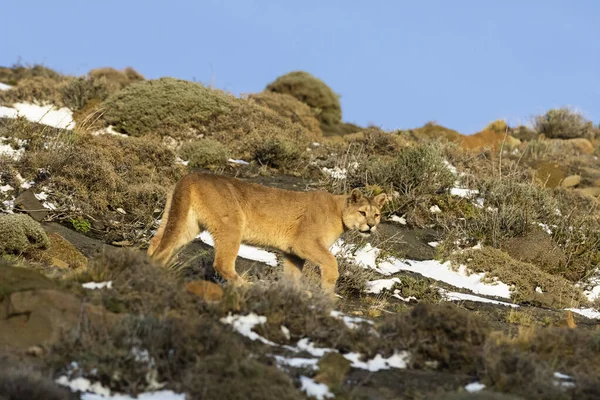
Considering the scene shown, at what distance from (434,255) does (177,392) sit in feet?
38.0

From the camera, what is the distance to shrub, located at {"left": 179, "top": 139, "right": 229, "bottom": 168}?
68.7ft

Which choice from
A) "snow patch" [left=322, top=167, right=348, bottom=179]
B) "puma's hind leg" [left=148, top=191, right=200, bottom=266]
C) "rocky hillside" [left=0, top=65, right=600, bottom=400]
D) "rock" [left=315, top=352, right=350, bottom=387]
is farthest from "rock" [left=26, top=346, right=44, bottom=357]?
"snow patch" [left=322, top=167, right=348, bottom=179]

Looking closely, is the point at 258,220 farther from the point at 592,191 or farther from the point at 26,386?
the point at 592,191

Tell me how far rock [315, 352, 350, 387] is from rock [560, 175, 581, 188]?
68.0 feet

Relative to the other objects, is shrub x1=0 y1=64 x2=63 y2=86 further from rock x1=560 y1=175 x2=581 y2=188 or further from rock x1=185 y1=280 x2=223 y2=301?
rock x1=185 y1=280 x2=223 y2=301

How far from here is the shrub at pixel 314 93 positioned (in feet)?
124

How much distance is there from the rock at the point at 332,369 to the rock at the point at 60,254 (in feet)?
19.5

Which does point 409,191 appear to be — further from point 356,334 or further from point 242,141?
point 356,334

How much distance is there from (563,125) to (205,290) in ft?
106

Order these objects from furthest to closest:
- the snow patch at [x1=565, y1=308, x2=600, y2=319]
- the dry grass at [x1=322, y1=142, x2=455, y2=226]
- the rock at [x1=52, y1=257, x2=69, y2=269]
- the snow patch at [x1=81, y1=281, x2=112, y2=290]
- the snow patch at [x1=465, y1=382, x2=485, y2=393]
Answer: the dry grass at [x1=322, y1=142, x2=455, y2=226]
the snow patch at [x1=565, y1=308, x2=600, y2=319]
the rock at [x1=52, y1=257, x2=69, y2=269]
the snow patch at [x1=81, y1=281, x2=112, y2=290]
the snow patch at [x1=465, y1=382, x2=485, y2=393]

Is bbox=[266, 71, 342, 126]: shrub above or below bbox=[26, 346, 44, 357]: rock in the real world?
above

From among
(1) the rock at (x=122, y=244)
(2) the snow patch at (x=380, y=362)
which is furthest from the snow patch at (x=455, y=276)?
(2) the snow patch at (x=380, y=362)

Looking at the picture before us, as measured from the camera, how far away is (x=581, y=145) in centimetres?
3447

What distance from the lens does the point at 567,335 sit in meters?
8.12
